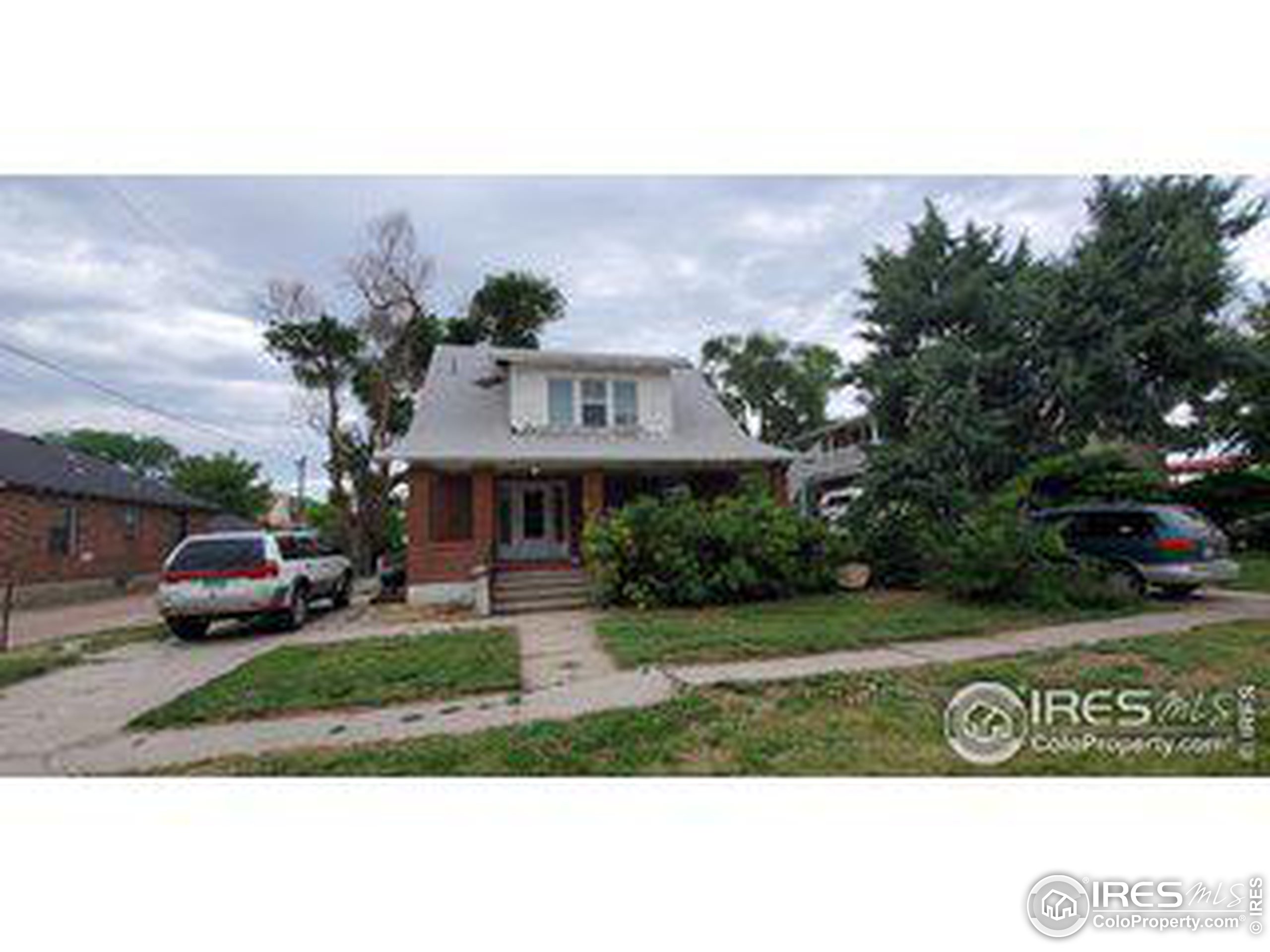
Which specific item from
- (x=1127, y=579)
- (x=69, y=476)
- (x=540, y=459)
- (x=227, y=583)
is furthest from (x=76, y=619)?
(x=1127, y=579)

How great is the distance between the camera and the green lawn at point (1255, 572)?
12.3m

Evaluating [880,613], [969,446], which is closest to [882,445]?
[969,446]

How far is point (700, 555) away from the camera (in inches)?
465

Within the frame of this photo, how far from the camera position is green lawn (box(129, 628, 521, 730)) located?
630 cm

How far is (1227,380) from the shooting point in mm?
14734

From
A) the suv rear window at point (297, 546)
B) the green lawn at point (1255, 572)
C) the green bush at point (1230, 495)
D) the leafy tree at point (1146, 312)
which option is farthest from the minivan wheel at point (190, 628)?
the green bush at point (1230, 495)

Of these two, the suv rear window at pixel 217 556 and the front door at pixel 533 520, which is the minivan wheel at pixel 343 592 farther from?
the suv rear window at pixel 217 556

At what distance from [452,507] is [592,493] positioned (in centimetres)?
316

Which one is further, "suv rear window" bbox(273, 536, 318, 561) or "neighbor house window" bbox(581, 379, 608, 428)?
"neighbor house window" bbox(581, 379, 608, 428)

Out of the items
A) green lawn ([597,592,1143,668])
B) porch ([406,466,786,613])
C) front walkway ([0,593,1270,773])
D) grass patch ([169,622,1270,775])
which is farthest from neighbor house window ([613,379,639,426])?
grass patch ([169,622,1270,775])

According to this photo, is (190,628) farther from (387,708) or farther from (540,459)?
(387,708)

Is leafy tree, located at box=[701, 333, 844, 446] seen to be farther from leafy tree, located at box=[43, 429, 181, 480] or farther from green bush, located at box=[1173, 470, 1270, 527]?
leafy tree, located at box=[43, 429, 181, 480]

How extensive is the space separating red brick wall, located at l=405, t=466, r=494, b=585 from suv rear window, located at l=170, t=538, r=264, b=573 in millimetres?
3504

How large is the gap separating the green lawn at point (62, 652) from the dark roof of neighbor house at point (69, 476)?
9.53 metres
